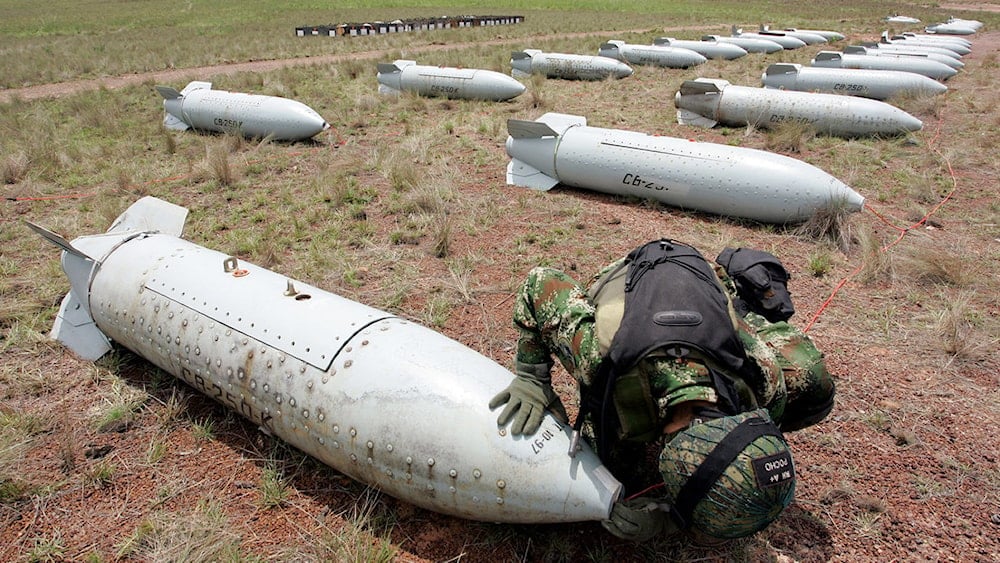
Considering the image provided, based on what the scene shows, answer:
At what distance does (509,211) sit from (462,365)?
3.47m

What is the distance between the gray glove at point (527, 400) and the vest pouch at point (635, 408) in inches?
13.5

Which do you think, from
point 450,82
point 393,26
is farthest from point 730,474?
point 393,26

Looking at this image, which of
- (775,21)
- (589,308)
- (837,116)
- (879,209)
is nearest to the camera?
(589,308)

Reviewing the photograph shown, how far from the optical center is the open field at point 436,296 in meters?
2.43

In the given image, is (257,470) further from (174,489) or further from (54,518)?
(54,518)

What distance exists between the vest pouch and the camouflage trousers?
0.05 metres

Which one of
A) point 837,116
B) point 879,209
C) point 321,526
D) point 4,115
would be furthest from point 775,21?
point 321,526

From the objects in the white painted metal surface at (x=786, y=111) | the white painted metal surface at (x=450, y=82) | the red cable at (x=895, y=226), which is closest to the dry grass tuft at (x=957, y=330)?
the red cable at (x=895, y=226)

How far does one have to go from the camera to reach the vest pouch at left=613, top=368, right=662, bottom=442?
1947mm

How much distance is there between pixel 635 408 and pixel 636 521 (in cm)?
42

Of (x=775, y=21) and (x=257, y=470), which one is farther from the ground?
(x=775, y=21)

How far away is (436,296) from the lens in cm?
425

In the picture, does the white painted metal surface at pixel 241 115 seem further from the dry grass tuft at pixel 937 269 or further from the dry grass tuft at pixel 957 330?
the dry grass tuft at pixel 957 330

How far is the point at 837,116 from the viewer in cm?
759
